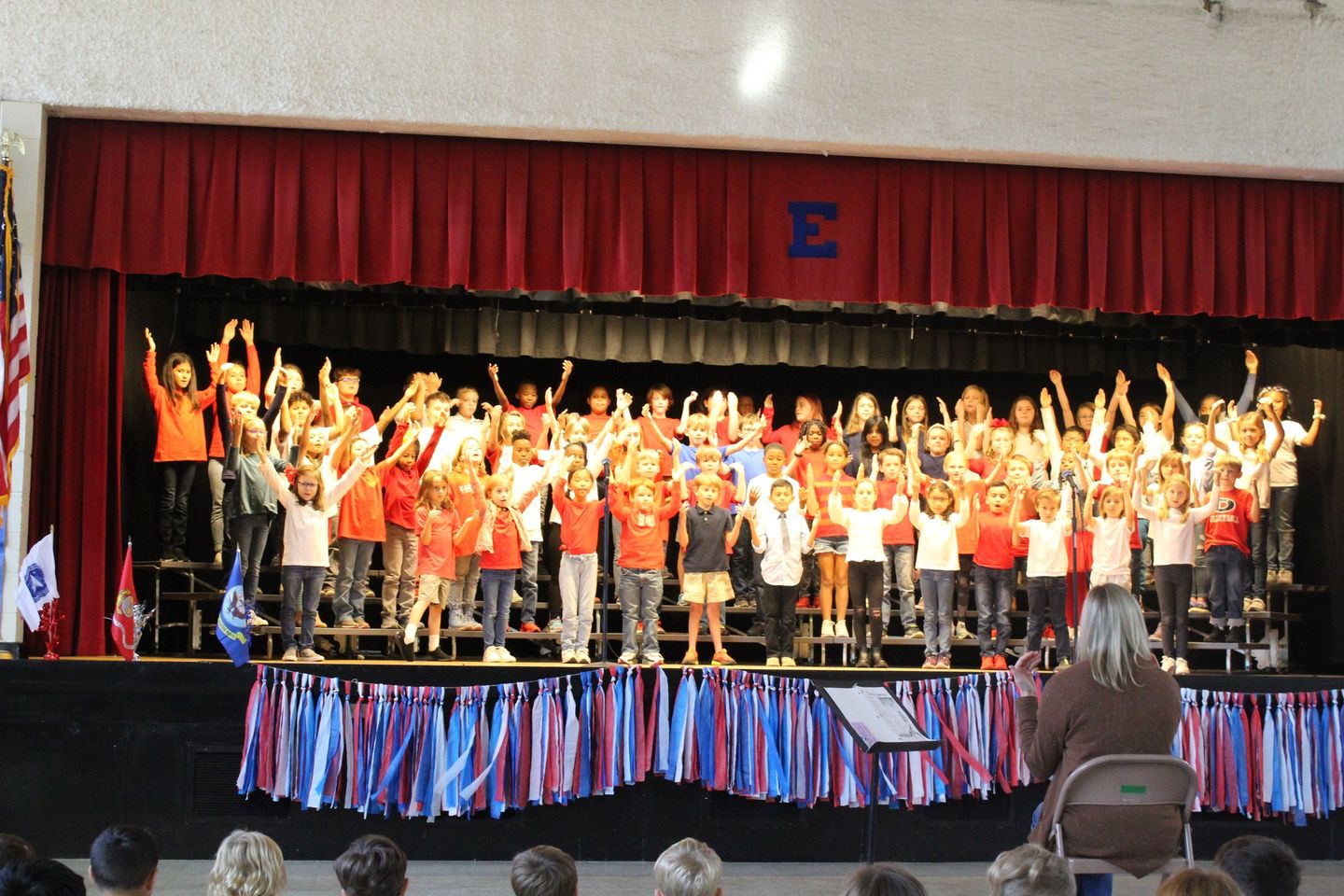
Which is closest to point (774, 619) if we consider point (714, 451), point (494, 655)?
point (714, 451)

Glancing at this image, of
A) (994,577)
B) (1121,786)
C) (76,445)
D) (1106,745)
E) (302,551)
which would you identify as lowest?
(1121,786)

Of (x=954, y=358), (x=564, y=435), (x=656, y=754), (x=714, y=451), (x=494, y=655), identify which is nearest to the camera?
(x=656, y=754)

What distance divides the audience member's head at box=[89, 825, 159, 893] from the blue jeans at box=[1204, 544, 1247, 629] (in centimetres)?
824

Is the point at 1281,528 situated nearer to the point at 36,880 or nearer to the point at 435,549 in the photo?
the point at 435,549

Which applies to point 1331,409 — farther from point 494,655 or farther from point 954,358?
point 494,655

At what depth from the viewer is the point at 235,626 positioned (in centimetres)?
779

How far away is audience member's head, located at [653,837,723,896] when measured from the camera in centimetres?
353

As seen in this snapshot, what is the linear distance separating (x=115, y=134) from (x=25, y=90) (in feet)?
1.84

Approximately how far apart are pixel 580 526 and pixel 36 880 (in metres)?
6.46

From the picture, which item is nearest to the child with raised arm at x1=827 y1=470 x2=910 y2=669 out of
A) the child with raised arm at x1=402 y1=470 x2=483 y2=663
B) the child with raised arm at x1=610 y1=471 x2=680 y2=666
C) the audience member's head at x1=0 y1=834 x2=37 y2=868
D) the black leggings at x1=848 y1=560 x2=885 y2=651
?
the black leggings at x1=848 y1=560 x2=885 y2=651

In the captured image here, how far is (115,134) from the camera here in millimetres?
8641

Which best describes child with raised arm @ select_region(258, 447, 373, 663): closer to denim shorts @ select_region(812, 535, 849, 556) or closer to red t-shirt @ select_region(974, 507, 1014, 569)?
denim shorts @ select_region(812, 535, 849, 556)

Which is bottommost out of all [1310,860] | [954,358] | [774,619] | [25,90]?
[1310,860]

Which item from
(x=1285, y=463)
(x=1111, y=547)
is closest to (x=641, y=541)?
(x=1111, y=547)
